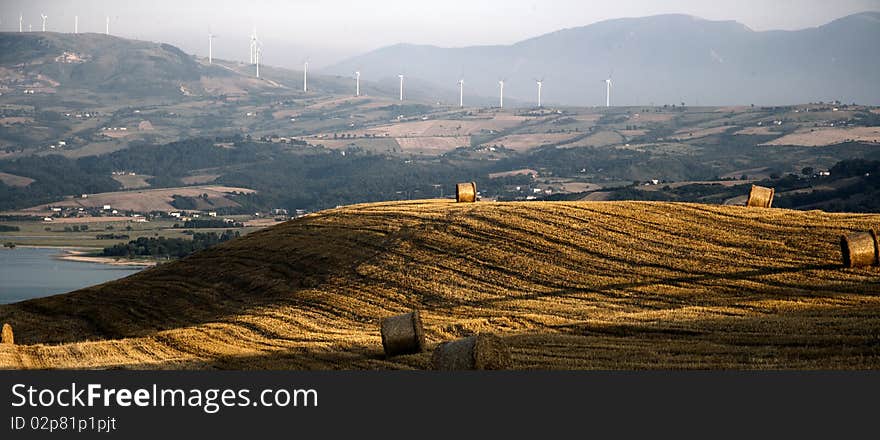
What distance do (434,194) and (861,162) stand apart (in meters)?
88.1

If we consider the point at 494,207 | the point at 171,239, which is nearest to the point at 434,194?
the point at 171,239

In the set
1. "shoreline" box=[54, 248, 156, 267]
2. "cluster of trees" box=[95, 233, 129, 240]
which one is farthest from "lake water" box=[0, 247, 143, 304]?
"cluster of trees" box=[95, 233, 129, 240]

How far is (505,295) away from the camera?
29.5 m

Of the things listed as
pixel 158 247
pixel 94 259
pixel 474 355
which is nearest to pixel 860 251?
pixel 474 355

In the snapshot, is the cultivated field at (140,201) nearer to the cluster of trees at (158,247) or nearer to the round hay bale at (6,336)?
the cluster of trees at (158,247)

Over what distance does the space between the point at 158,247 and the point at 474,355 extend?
109m

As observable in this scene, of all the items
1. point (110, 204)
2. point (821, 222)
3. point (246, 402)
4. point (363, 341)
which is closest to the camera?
point (246, 402)

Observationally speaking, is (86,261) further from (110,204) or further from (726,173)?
(726,173)

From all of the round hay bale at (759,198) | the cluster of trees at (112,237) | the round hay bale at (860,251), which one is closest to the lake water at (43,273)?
the cluster of trees at (112,237)

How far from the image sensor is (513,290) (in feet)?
98.1

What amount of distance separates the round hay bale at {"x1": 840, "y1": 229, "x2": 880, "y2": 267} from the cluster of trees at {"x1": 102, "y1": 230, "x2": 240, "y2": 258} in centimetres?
9602

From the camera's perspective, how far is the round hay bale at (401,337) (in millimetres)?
22281

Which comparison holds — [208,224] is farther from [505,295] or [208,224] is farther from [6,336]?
[505,295]

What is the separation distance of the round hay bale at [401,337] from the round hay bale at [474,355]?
3534mm
